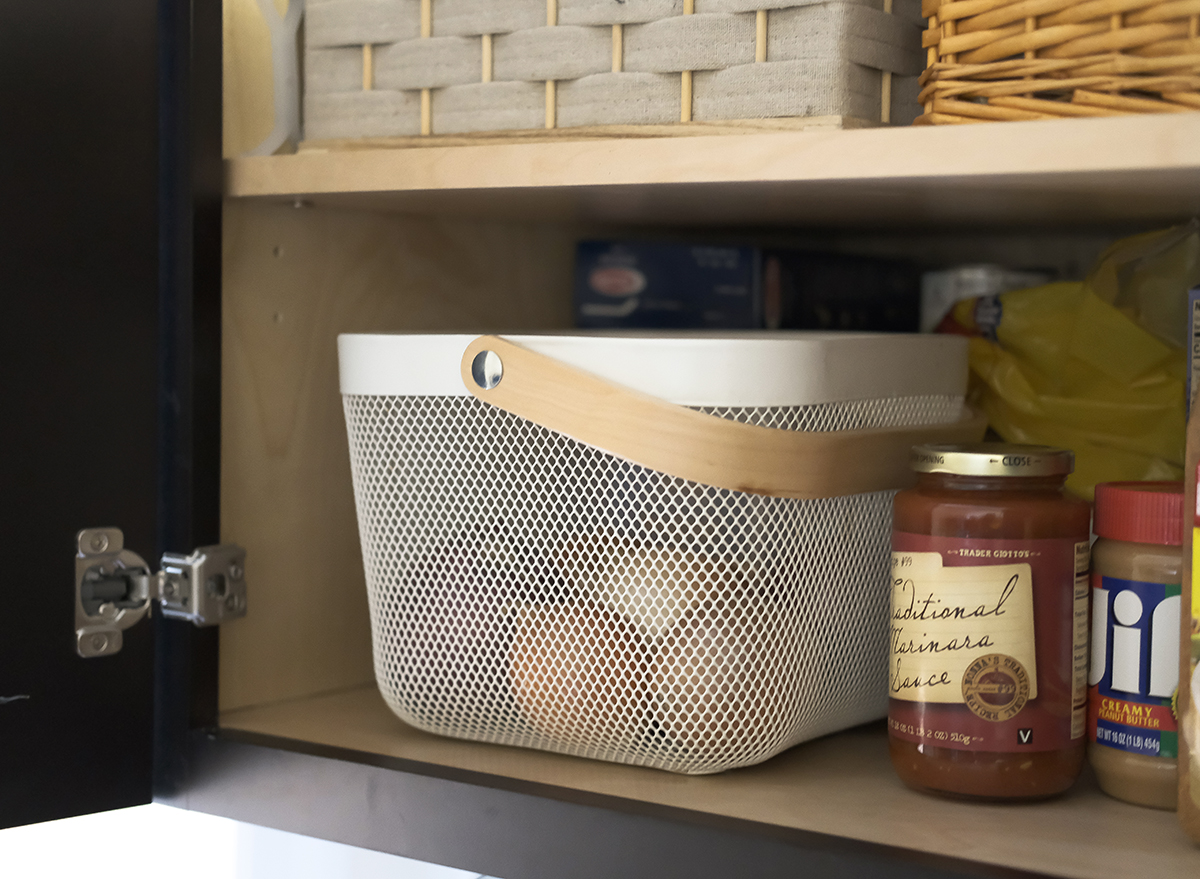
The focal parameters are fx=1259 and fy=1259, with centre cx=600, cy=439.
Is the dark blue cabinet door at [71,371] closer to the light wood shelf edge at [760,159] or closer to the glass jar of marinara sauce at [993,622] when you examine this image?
the light wood shelf edge at [760,159]

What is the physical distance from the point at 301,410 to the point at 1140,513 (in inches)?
22.3

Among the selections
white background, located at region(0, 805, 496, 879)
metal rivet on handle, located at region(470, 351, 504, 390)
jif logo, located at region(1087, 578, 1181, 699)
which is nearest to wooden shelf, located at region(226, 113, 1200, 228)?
metal rivet on handle, located at region(470, 351, 504, 390)

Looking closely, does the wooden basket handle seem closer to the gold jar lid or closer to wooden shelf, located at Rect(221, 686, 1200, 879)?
the gold jar lid

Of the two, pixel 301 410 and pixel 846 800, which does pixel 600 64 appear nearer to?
pixel 301 410

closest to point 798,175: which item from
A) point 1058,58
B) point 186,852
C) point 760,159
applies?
point 760,159

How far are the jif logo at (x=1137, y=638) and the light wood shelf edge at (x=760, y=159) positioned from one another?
0.75 ft

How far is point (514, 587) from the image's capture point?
78 centimetres

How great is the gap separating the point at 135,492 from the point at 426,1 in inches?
14.5

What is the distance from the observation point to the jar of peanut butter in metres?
0.68

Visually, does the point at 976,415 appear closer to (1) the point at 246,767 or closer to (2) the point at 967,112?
(2) the point at 967,112

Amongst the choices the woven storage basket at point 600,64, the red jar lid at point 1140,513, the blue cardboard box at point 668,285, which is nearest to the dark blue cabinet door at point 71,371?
the woven storage basket at point 600,64

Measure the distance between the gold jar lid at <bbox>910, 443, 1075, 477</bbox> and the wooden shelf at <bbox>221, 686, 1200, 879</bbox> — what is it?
7.4 inches

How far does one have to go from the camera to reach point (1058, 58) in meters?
0.62

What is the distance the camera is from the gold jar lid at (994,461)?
675mm
